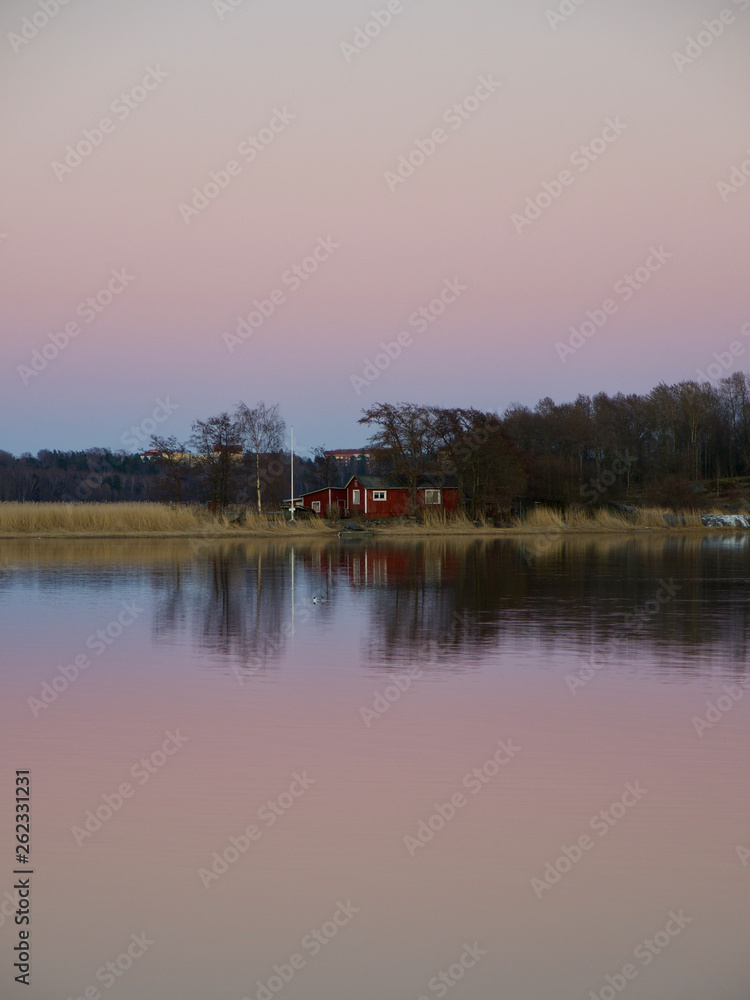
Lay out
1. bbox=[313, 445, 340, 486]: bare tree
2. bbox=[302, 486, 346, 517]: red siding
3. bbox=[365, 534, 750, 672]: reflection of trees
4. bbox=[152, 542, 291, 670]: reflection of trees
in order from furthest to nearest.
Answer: bbox=[313, 445, 340, 486]: bare tree
bbox=[302, 486, 346, 517]: red siding
bbox=[152, 542, 291, 670]: reflection of trees
bbox=[365, 534, 750, 672]: reflection of trees

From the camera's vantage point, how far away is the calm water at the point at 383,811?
524 cm

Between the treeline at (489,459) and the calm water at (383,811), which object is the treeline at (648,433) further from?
the calm water at (383,811)

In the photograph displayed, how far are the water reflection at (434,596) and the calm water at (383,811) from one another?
180 mm

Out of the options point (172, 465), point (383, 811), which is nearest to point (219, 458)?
point (172, 465)

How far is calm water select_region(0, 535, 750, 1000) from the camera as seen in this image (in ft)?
17.2

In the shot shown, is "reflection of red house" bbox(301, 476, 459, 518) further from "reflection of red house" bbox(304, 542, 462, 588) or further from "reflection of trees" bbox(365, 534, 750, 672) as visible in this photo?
"reflection of trees" bbox(365, 534, 750, 672)

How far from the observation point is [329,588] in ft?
76.2

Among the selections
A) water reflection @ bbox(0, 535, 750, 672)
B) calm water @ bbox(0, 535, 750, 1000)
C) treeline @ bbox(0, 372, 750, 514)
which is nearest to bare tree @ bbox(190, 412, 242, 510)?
treeline @ bbox(0, 372, 750, 514)

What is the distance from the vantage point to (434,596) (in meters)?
21.0

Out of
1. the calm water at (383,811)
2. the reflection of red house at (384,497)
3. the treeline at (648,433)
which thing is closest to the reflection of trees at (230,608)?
the calm water at (383,811)

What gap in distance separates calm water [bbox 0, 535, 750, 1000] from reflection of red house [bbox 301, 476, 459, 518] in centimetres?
5046

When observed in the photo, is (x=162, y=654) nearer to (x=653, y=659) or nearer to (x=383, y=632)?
(x=383, y=632)

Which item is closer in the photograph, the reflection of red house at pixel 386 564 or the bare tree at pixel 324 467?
the reflection of red house at pixel 386 564

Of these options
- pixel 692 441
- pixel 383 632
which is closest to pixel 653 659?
pixel 383 632
